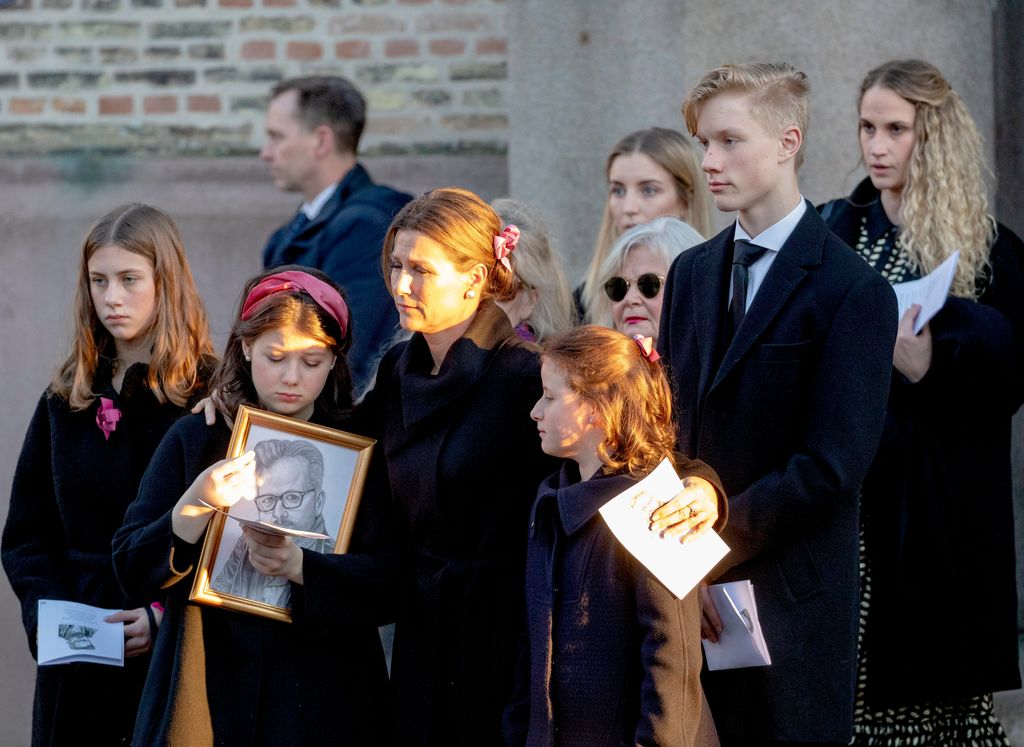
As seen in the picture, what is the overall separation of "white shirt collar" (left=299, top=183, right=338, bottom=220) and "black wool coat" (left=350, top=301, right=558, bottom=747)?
92.8 inches

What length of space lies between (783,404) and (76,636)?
6.27 ft

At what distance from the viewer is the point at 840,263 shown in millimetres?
3498

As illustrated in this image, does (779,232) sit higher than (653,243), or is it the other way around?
(653,243)

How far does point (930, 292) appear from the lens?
421cm

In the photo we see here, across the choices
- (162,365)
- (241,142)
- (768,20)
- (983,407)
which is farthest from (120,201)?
(983,407)

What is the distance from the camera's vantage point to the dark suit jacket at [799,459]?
3379 mm

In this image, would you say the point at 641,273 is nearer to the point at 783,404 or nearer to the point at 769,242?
the point at 769,242

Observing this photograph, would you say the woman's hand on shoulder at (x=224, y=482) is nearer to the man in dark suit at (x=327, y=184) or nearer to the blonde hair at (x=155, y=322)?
the blonde hair at (x=155, y=322)

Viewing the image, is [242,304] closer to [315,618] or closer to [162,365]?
[162,365]

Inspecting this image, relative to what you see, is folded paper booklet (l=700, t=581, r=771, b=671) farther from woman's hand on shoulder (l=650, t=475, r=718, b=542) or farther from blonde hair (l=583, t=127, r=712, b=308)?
blonde hair (l=583, t=127, r=712, b=308)

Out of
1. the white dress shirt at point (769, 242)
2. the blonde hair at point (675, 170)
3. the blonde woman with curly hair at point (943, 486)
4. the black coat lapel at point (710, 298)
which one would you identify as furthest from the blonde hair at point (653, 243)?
the white dress shirt at point (769, 242)

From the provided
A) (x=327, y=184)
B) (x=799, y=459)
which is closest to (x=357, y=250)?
(x=327, y=184)

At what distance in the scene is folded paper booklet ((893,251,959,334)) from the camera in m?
4.16

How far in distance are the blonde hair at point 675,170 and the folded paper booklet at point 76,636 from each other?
1.78m
